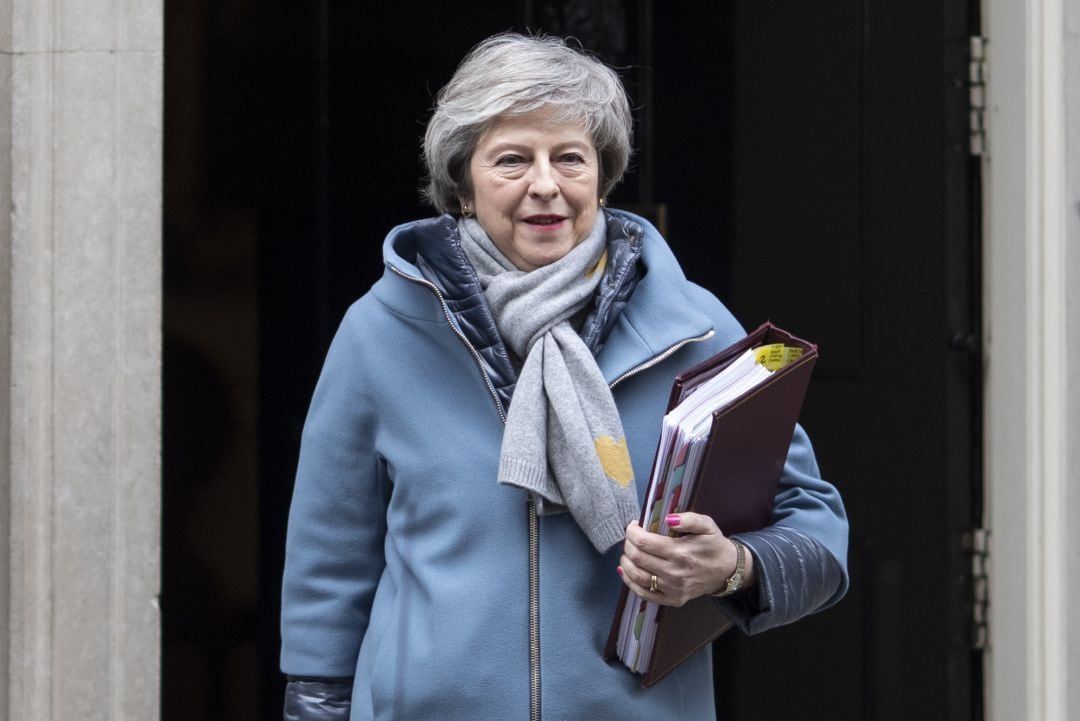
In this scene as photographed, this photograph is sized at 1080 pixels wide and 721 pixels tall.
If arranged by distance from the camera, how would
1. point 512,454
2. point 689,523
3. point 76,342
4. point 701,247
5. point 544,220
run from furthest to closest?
point 701,247, point 76,342, point 544,220, point 512,454, point 689,523

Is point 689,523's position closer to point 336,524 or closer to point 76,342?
point 336,524

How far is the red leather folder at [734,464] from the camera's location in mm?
1434

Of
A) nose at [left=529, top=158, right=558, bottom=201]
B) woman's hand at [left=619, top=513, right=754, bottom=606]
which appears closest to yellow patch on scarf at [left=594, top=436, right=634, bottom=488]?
woman's hand at [left=619, top=513, right=754, bottom=606]

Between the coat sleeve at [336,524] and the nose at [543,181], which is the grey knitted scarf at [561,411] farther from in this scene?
the coat sleeve at [336,524]

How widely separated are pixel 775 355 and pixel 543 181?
39cm

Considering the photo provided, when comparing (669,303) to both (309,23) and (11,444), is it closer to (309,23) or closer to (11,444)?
(309,23)

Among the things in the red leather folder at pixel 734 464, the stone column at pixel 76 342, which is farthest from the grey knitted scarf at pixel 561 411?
the stone column at pixel 76 342

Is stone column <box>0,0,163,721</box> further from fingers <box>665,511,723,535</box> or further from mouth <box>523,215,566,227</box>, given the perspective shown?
fingers <box>665,511,723,535</box>

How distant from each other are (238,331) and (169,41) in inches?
24.4

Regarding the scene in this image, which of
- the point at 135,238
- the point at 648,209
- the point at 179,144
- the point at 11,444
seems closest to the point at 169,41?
the point at 179,144

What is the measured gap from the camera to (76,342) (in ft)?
8.41

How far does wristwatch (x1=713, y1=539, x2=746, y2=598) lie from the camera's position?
1518 millimetres

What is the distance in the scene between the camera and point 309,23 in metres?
2.66

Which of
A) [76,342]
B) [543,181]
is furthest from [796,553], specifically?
[76,342]
